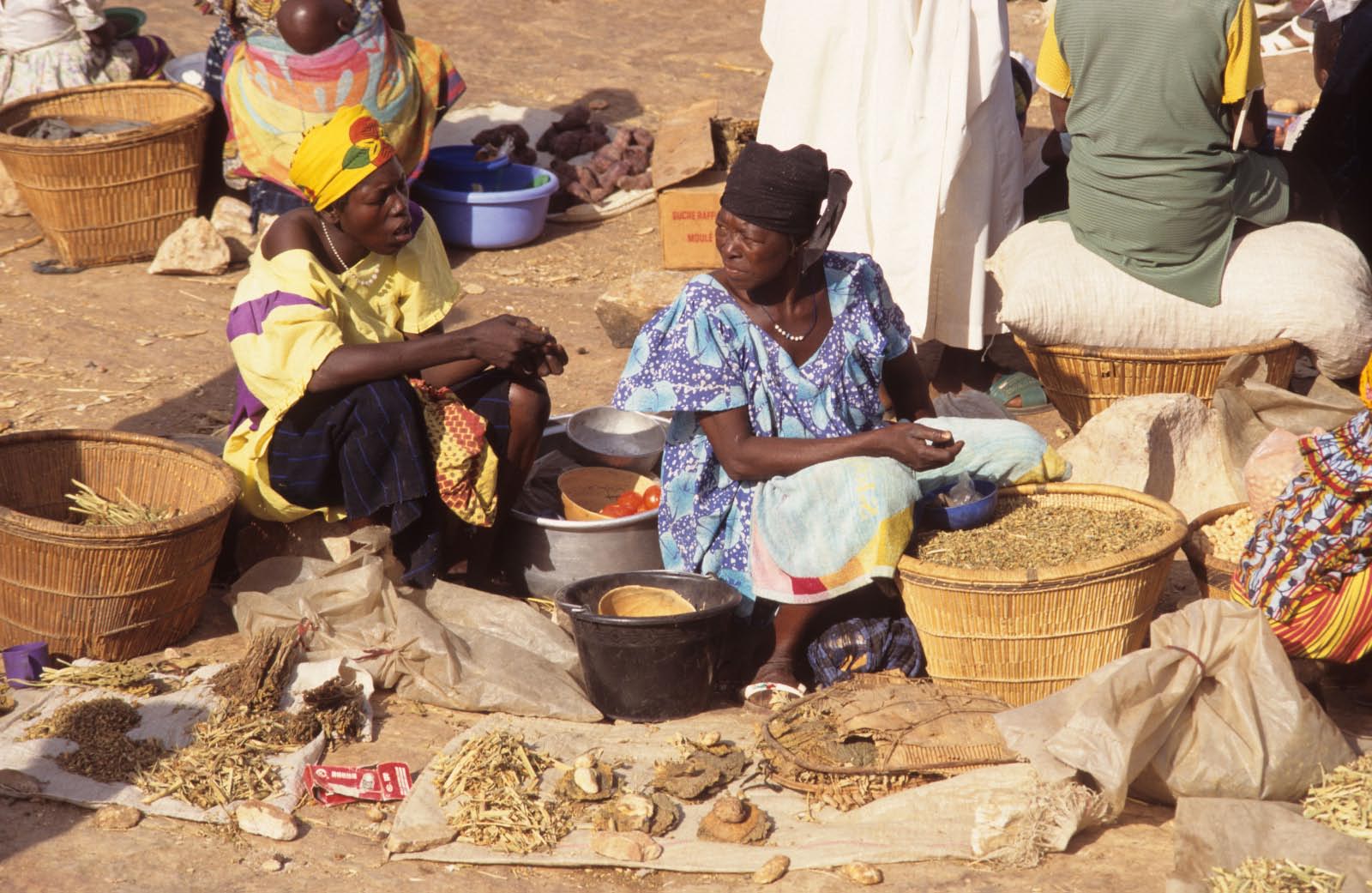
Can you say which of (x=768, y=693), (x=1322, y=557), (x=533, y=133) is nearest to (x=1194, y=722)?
(x=1322, y=557)

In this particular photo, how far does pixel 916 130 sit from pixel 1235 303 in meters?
1.29

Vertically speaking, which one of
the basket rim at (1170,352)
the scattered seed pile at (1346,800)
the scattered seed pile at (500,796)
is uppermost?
the basket rim at (1170,352)

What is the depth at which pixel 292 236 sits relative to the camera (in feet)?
13.5

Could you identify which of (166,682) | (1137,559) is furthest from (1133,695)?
(166,682)

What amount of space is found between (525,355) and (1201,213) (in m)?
2.40

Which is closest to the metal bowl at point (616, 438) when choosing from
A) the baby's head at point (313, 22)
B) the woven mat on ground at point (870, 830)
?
the woven mat on ground at point (870, 830)

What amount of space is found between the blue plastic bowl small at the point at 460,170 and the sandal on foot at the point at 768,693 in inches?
174

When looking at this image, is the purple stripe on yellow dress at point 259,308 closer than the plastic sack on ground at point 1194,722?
No

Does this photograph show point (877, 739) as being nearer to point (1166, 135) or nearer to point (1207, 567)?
point (1207, 567)

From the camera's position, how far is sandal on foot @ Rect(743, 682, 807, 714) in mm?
3801

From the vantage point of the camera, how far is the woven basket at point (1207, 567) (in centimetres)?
377

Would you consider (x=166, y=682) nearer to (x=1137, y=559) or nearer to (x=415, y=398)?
(x=415, y=398)

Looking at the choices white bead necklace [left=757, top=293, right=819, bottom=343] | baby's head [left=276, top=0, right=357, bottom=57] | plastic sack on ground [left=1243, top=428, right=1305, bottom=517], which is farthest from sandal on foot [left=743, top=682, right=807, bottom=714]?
baby's head [left=276, top=0, right=357, bottom=57]

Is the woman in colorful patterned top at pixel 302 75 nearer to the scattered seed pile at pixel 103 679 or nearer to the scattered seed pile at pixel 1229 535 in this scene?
the scattered seed pile at pixel 103 679
